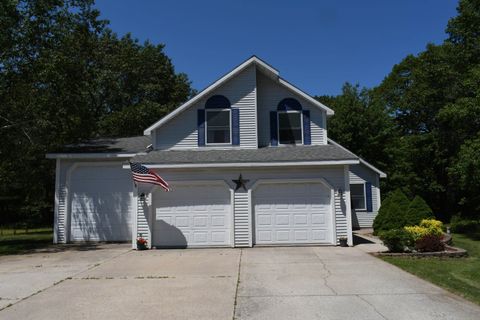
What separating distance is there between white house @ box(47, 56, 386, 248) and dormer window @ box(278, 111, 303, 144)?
4 centimetres

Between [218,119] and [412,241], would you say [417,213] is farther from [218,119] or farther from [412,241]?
[218,119]

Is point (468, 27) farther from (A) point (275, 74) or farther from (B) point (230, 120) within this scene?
(B) point (230, 120)

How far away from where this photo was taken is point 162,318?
5844 millimetres

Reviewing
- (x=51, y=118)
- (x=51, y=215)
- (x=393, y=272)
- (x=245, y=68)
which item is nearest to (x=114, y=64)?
(x=51, y=215)

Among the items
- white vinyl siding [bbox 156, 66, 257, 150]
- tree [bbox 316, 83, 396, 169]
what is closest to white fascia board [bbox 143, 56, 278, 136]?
white vinyl siding [bbox 156, 66, 257, 150]

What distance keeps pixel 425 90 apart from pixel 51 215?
100 feet

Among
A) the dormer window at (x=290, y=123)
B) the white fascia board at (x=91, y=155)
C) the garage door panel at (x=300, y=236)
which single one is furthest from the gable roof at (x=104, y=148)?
the garage door panel at (x=300, y=236)

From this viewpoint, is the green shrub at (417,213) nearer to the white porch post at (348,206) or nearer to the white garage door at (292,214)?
the white porch post at (348,206)

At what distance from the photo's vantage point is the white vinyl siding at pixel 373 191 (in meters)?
21.9

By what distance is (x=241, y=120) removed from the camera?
16.0 metres

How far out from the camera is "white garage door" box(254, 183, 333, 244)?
14.3 m

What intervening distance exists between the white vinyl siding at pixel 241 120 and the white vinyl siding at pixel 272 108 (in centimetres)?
58

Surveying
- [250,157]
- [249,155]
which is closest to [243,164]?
[250,157]

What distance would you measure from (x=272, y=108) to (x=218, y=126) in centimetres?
239
